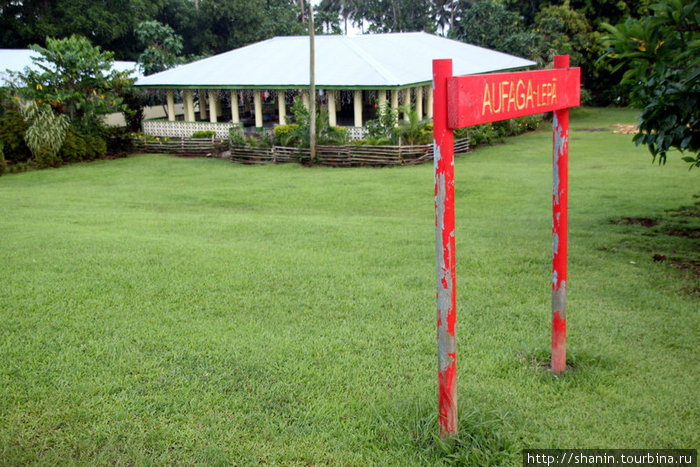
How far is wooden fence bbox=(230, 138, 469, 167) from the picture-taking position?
2234cm

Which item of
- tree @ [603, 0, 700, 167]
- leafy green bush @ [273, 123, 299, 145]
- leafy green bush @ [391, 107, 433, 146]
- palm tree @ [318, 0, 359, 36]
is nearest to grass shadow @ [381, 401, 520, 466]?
tree @ [603, 0, 700, 167]

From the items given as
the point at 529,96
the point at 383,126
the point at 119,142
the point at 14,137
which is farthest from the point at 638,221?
the point at 119,142

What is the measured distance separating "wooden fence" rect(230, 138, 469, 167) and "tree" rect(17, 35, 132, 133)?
7.11m

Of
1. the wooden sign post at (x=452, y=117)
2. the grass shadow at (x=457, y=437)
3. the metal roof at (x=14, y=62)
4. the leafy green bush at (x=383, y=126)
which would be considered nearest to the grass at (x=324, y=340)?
the grass shadow at (x=457, y=437)

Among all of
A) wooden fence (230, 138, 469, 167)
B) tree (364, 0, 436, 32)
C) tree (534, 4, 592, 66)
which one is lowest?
wooden fence (230, 138, 469, 167)

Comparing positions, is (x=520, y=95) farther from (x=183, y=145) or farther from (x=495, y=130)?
(x=495, y=130)

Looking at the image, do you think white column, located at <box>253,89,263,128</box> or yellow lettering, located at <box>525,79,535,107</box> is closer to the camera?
yellow lettering, located at <box>525,79,535,107</box>

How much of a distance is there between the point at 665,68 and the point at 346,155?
15.9m

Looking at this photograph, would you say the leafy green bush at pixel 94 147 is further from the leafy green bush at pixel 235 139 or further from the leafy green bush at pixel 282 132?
the leafy green bush at pixel 282 132

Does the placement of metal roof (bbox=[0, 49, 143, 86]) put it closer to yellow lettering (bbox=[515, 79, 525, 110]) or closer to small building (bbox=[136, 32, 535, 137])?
small building (bbox=[136, 32, 535, 137])

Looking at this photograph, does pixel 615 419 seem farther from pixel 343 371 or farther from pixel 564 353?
pixel 343 371

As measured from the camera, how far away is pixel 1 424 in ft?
13.3

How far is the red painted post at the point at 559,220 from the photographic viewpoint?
15.3 ft

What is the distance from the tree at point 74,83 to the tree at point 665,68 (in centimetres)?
2273
